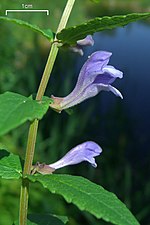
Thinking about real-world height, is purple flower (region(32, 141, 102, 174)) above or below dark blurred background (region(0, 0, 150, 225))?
below

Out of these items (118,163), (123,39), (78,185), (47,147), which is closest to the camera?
(78,185)

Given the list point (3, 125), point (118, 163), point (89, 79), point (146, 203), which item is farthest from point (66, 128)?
point (3, 125)

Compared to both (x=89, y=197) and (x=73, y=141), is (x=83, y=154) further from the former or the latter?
(x=73, y=141)

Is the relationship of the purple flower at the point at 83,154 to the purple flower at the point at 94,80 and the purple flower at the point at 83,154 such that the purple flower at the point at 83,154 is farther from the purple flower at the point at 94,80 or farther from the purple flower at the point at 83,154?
the purple flower at the point at 94,80

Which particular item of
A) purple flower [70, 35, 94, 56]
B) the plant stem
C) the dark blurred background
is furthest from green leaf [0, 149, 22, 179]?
the dark blurred background

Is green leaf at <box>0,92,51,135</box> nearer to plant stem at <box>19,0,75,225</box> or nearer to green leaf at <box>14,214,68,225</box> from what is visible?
plant stem at <box>19,0,75,225</box>

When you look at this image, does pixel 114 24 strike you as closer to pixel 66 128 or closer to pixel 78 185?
pixel 78 185
